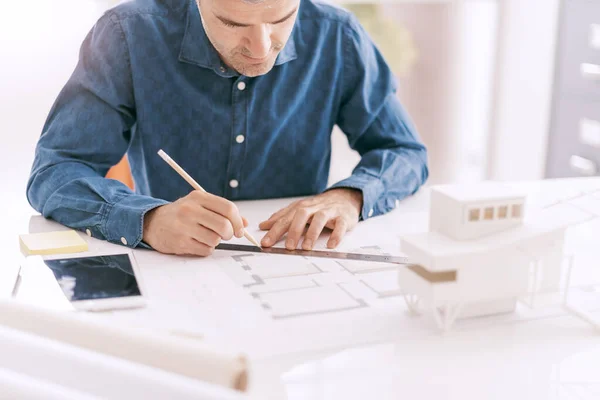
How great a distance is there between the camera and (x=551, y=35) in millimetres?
3111

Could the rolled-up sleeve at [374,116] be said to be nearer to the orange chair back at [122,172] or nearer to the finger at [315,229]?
the finger at [315,229]

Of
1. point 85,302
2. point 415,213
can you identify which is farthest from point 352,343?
point 415,213

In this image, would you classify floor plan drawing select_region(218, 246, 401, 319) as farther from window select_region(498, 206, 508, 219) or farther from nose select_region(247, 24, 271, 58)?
nose select_region(247, 24, 271, 58)

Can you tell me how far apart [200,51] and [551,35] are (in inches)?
82.8

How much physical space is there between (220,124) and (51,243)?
0.51 m

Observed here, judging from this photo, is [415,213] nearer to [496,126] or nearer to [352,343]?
[352,343]

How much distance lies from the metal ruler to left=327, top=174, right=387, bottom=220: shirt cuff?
0.21 m

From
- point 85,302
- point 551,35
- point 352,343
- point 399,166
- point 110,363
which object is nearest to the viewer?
point 110,363

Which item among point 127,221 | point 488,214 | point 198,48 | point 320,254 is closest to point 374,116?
point 198,48

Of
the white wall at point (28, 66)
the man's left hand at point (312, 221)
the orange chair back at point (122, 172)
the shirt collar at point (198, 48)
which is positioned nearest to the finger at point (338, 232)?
the man's left hand at point (312, 221)

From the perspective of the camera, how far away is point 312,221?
1.25 metres

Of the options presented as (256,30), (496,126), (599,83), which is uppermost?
(256,30)

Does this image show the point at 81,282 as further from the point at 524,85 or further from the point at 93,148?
the point at 524,85

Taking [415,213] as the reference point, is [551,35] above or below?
above
